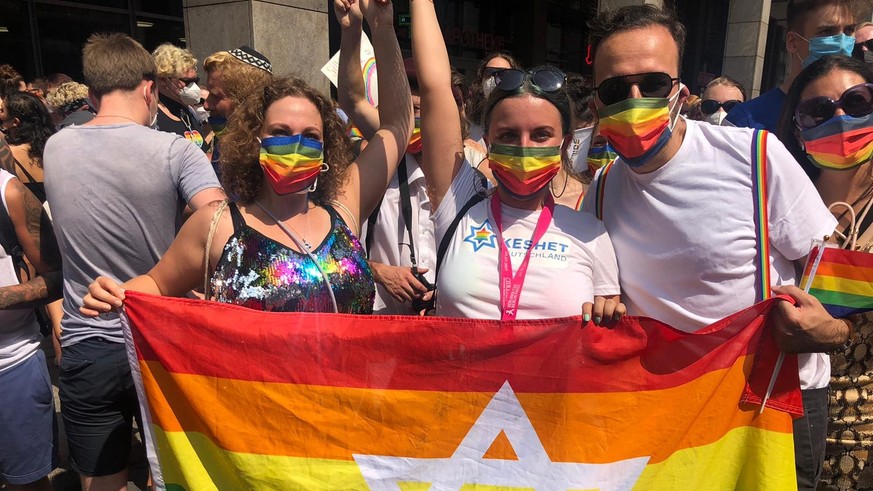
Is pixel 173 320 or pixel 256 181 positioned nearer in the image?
pixel 173 320

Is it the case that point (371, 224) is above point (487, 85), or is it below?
below

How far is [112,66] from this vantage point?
261 cm

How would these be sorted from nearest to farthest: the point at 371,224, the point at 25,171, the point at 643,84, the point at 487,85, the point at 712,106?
the point at 643,84 → the point at 371,224 → the point at 487,85 → the point at 25,171 → the point at 712,106

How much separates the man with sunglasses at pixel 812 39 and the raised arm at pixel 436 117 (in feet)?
5.58

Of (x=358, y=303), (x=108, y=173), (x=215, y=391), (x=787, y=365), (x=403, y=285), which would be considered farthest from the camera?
(x=403, y=285)

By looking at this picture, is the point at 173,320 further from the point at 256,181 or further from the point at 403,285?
the point at 403,285

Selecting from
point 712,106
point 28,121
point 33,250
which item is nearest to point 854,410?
point 33,250

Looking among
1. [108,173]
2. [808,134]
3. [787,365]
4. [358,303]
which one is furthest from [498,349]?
[108,173]

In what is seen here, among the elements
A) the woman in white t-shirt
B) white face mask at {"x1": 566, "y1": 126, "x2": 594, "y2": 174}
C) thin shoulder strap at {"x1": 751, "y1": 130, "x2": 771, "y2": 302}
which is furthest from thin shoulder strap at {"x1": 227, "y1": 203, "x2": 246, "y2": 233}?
white face mask at {"x1": 566, "y1": 126, "x2": 594, "y2": 174}

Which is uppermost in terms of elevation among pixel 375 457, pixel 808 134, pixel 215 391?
pixel 808 134

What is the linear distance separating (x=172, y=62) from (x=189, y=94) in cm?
28

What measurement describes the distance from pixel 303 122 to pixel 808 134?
1815mm

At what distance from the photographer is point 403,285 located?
8.82ft

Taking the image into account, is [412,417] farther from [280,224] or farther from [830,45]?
[830,45]
